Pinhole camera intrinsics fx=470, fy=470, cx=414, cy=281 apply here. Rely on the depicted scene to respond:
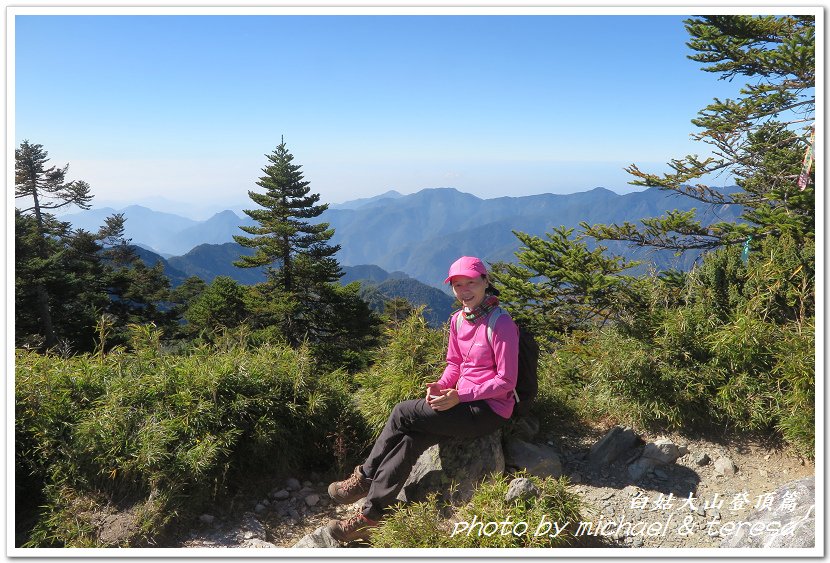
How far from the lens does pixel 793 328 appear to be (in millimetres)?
3906

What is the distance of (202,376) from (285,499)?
1.15 m

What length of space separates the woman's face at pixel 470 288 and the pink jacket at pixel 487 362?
0.16m

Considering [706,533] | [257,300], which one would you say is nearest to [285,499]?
[706,533]

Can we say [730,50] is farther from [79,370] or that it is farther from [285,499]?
[79,370]

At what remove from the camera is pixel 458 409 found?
10.4ft

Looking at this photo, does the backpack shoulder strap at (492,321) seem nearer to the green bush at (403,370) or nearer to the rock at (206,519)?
the green bush at (403,370)

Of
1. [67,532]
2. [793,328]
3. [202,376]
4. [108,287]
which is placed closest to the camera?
[67,532]

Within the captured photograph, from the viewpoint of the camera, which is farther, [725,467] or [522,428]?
[522,428]

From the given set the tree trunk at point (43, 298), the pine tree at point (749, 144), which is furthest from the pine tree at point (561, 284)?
the tree trunk at point (43, 298)

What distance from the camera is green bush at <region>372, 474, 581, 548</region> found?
255cm

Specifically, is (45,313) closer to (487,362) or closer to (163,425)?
(163,425)

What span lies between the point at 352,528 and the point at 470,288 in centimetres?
175

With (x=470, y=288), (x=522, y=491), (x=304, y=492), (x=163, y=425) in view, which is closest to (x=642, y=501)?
(x=522, y=491)

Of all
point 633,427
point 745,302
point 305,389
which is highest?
point 745,302
